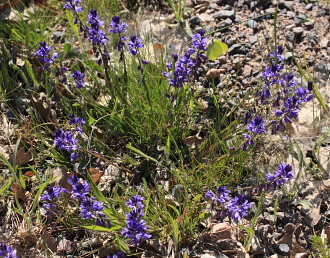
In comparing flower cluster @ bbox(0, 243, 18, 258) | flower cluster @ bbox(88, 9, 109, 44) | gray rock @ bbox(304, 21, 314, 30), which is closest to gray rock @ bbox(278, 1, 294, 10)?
gray rock @ bbox(304, 21, 314, 30)

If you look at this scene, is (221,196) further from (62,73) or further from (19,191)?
(62,73)

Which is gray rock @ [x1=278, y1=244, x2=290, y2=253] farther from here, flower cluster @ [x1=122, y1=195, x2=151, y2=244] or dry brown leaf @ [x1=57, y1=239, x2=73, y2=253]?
dry brown leaf @ [x1=57, y1=239, x2=73, y2=253]

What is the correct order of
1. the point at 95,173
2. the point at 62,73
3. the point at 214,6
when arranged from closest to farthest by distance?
the point at 95,173
the point at 62,73
the point at 214,6

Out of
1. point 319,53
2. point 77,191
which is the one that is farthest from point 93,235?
point 319,53

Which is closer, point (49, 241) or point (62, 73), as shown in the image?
point (49, 241)

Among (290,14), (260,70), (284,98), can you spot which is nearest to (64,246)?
(284,98)

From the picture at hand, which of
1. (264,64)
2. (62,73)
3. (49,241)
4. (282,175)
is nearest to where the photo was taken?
(282,175)

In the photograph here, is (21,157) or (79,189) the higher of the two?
(79,189)
